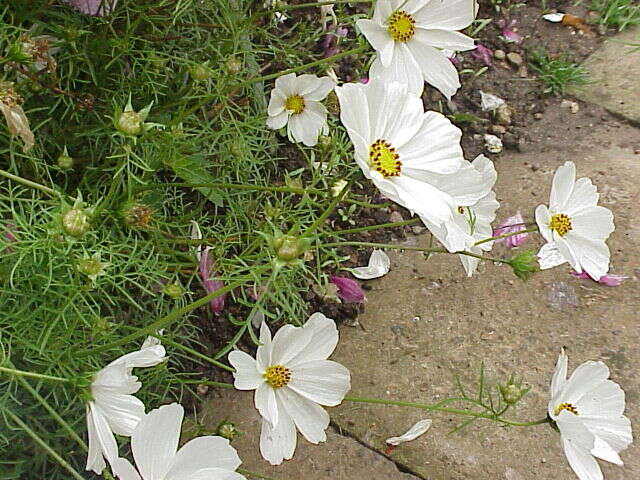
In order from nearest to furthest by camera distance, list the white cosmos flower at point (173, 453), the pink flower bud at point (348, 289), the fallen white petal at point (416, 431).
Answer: the white cosmos flower at point (173, 453)
the fallen white petal at point (416, 431)
the pink flower bud at point (348, 289)

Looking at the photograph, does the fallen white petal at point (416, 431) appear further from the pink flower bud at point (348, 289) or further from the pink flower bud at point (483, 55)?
the pink flower bud at point (483, 55)

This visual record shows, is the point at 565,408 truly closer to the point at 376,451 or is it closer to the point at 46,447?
the point at 376,451

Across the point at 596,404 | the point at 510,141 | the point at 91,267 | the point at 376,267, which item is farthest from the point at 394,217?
the point at 91,267

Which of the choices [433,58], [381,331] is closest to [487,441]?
[381,331]

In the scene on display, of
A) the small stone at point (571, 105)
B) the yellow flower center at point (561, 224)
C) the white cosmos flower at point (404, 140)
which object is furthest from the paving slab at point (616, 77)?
the white cosmos flower at point (404, 140)

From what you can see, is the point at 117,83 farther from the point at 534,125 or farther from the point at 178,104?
the point at 534,125

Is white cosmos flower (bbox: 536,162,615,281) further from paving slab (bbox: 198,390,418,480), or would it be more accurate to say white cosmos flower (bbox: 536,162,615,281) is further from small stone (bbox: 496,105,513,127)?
small stone (bbox: 496,105,513,127)
